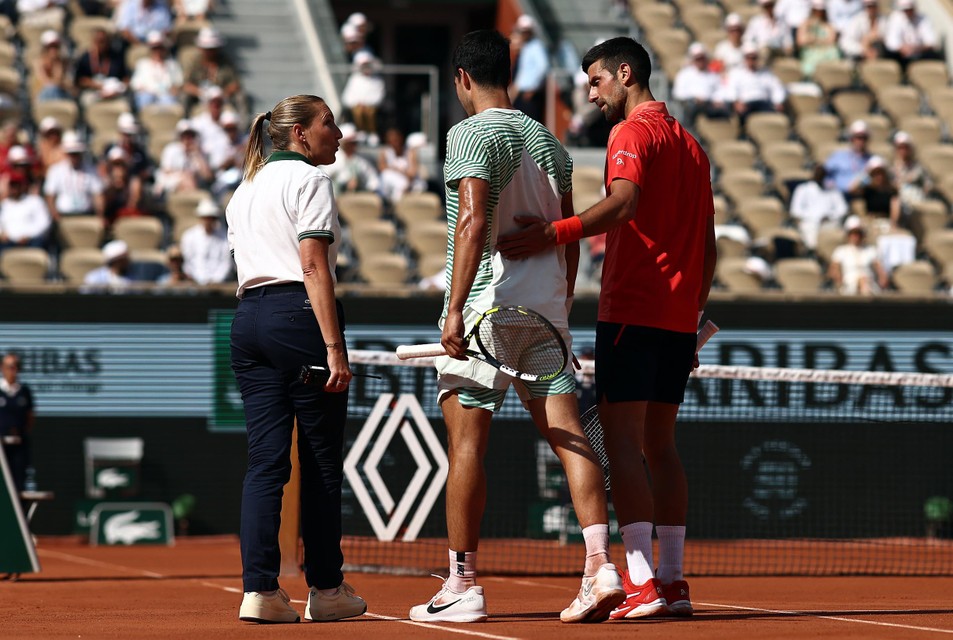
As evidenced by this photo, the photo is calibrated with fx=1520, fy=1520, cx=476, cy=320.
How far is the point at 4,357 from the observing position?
45.9ft

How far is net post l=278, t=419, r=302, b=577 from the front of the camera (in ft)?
32.1

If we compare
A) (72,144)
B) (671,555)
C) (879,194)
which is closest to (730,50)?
(879,194)

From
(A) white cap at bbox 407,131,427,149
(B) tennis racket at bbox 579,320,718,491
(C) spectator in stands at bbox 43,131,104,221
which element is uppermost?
(A) white cap at bbox 407,131,427,149

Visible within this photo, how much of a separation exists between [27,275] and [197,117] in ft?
11.0

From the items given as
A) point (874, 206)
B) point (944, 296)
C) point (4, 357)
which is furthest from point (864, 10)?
point (4, 357)

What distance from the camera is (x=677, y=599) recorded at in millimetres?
6559

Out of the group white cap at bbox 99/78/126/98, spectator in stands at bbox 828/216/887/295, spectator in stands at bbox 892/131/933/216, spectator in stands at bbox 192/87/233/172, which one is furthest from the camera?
spectator in stands at bbox 892/131/933/216

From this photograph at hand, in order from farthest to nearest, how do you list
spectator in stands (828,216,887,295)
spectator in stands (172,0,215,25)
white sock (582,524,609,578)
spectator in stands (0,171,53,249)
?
spectator in stands (172,0,215,25) < spectator in stands (828,216,887,295) < spectator in stands (0,171,53,249) < white sock (582,524,609,578)

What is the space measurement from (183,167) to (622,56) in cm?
1072

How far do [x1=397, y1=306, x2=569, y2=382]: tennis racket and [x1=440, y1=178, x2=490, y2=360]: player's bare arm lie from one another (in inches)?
4.2

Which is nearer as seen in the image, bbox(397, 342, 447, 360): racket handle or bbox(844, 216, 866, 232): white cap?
bbox(397, 342, 447, 360): racket handle

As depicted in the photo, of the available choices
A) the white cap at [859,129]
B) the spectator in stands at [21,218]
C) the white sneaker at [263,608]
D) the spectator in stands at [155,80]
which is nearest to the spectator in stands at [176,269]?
the spectator in stands at [21,218]

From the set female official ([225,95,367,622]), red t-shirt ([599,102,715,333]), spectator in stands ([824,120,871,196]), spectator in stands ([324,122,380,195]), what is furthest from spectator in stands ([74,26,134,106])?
red t-shirt ([599,102,715,333])

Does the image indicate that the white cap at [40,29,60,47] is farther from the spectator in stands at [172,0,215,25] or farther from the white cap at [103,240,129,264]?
the white cap at [103,240,129,264]
